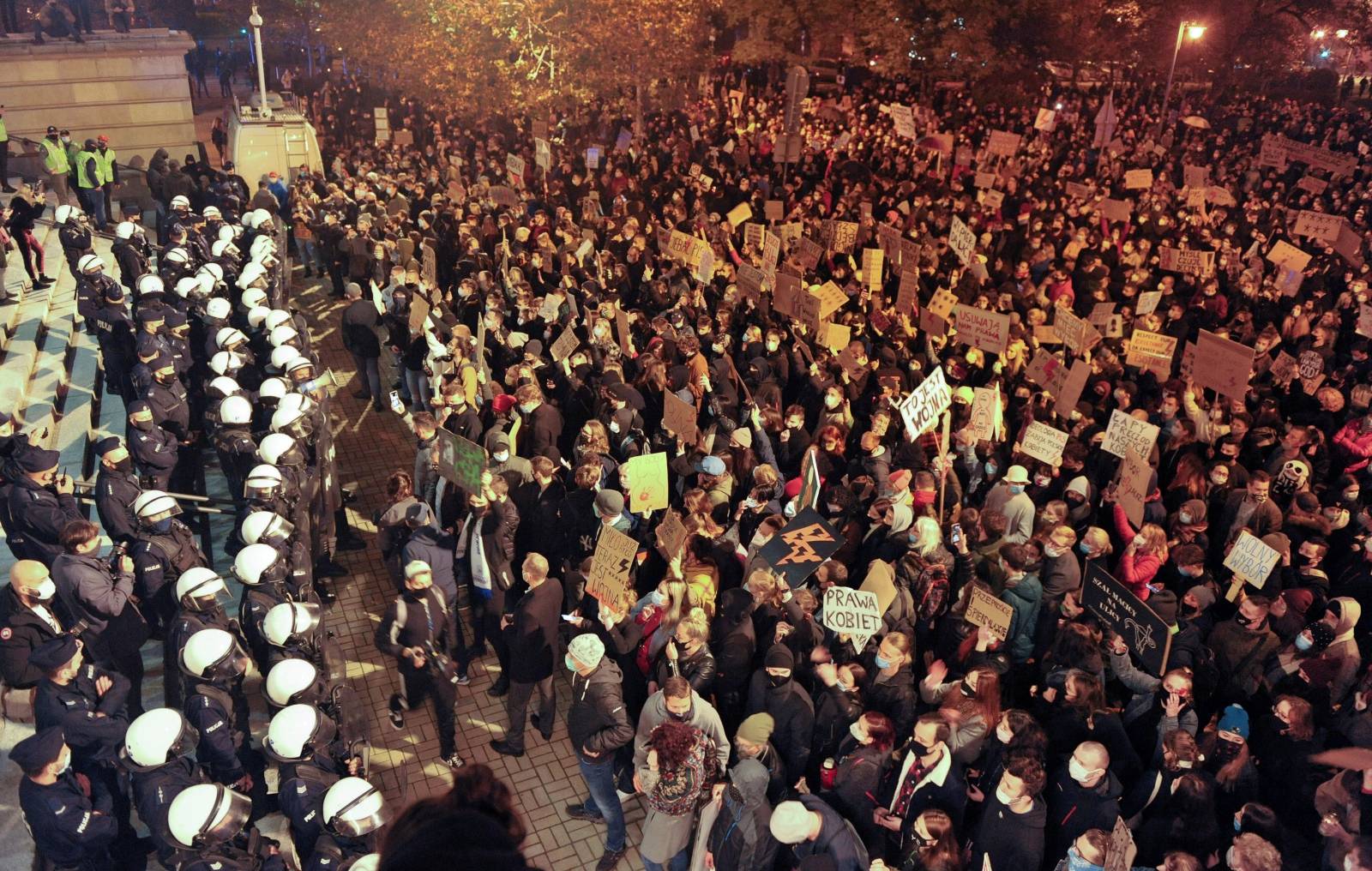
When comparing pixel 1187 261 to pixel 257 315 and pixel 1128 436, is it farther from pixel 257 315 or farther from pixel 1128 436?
pixel 257 315

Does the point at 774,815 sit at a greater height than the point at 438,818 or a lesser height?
lesser

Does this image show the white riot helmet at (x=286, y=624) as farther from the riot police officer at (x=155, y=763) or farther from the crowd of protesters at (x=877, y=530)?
the riot police officer at (x=155, y=763)

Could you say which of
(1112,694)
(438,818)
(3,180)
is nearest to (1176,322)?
(1112,694)

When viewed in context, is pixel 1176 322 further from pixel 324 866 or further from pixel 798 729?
pixel 324 866

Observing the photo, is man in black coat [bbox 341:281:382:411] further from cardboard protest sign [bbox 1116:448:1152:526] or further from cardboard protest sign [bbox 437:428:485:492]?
cardboard protest sign [bbox 1116:448:1152:526]

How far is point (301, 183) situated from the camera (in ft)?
69.1

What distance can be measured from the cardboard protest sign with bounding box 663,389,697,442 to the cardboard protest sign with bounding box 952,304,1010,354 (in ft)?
13.4

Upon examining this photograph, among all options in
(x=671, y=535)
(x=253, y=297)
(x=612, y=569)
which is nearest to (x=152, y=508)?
(x=612, y=569)

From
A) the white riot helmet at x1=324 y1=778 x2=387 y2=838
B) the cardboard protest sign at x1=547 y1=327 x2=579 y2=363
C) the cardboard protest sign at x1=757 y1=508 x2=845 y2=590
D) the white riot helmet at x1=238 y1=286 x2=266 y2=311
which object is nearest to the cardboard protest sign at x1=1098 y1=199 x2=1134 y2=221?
the cardboard protest sign at x1=547 y1=327 x2=579 y2=363

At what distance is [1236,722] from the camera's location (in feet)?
18.3

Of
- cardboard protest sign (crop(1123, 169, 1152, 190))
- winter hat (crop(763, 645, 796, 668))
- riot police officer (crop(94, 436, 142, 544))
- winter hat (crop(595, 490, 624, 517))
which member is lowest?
riot police officer (crop(94, 436, 142, 544))

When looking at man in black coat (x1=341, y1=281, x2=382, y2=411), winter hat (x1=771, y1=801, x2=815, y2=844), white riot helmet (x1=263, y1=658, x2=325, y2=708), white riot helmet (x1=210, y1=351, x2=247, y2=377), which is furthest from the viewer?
man in black coat (x1=341, y1=281, x2=382, y2=411)

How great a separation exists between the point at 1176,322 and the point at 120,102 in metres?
27.6

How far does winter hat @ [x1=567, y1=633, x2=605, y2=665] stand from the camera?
6.02 metres
